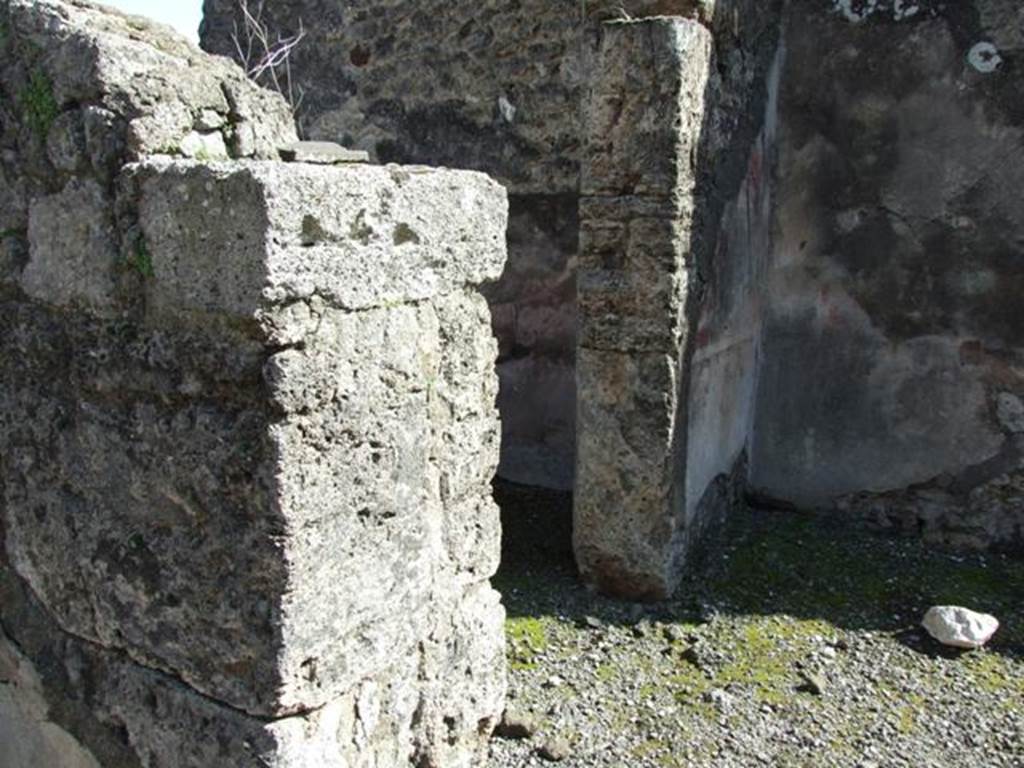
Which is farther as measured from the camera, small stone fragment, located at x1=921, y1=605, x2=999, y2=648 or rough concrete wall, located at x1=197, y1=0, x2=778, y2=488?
rough concrete wall, located at x1=197, y1=0, x2=778, y2=488

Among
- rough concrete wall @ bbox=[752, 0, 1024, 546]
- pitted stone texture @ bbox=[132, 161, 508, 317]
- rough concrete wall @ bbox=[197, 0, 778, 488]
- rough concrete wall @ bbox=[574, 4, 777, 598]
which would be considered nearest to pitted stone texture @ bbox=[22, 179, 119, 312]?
pitted stone texture @ bbox=[132, 161, 508, 317]

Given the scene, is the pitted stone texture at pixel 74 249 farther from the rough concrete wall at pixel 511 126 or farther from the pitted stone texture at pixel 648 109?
the rough concrete wall at pixel 511 126

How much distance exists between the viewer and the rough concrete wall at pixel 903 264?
4609 millimetres

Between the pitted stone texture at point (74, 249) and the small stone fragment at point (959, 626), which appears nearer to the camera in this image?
the pitted stone texture at point (74, 249)

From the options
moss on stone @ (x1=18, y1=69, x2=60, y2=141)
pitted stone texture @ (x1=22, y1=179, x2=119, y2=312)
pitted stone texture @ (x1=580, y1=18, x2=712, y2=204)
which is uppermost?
pitted stone texture @ (x1=580, y1=18, x2=712, y2=204)

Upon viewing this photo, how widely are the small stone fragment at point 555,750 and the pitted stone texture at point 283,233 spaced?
181 cm

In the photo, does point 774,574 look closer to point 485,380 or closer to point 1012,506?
point 1012,506

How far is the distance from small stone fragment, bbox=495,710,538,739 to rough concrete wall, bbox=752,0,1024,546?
2597mm

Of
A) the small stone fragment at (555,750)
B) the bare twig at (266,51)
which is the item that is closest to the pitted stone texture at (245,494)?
the small stone fragment at (555,750)

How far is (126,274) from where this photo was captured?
1697 mm

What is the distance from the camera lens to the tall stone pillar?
3.68 meters

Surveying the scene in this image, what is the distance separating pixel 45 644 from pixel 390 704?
2.45ft

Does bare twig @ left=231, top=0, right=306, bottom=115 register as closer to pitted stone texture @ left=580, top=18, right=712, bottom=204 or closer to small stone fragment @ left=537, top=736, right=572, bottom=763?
pitted stone texture @ left=580, top=18, right=712, bottom=204

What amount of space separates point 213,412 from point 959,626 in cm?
331
